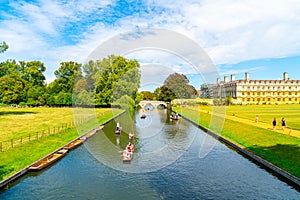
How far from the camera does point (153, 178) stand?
2155cm

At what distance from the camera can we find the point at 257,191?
1883 cm

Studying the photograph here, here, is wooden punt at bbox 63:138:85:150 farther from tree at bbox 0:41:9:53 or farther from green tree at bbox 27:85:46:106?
green tree at bbox 27:85:46:106

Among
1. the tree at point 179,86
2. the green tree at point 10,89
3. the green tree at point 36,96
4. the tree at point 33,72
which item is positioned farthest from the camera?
the tree at point 179,86

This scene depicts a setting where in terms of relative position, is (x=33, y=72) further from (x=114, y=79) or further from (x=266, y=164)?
(x=266, y=164)

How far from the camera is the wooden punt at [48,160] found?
23.1 metres

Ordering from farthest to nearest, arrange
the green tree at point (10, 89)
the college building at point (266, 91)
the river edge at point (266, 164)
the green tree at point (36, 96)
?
the college building at point (266, 91) → the green tree at point (36, 96) → the green tree at point (10, 89) → the river edge at point (266, 164)

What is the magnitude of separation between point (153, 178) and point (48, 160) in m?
11.2

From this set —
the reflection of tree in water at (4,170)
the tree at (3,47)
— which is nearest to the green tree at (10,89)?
the tree at (3,47)

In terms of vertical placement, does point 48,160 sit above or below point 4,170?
below

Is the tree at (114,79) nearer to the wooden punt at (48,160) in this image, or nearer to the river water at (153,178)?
the river water at (153,178)

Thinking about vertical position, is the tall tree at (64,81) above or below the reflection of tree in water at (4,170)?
above

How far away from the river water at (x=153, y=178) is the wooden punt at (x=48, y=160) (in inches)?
21.1

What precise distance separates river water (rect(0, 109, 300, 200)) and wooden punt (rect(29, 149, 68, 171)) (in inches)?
21.1

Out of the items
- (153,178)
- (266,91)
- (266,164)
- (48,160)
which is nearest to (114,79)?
(48,160)
